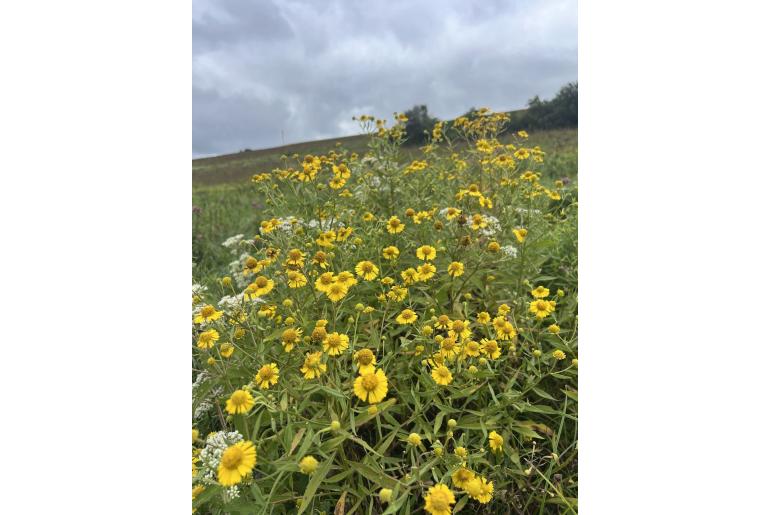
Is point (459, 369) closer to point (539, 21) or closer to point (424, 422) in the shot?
point (424, 422)

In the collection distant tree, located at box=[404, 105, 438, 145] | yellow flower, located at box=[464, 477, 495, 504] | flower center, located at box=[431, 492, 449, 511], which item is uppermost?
distant tree, located at box=[404, 105, 438, 145]

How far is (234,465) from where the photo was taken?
647 millimetres

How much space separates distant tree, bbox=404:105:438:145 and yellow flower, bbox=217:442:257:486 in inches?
71.3

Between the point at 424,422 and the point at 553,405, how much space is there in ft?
1.27

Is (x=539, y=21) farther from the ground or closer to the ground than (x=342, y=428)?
farther from the ground

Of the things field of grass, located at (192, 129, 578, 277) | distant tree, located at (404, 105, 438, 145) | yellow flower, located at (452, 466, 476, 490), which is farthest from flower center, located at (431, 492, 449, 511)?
distant tree, located at (404, 105, 438, 145)

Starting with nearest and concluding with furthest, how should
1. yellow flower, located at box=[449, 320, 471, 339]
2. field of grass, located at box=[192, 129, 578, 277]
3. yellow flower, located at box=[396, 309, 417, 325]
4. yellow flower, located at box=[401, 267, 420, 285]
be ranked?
yellow flower, located at box=[449, 320, 471, 339], yellow flower, located at box=[396, 309, 417, 325], yellow flower, located at box=[401, 267, 420, 285], field of grass, located at box=[192, 129, 578, 277]

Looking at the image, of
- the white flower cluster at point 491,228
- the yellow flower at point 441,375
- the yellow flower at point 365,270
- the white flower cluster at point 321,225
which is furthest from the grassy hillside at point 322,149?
the yellow flower at point 441,375

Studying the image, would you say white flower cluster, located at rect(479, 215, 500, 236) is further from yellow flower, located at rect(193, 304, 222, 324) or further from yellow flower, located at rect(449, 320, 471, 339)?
yellow flower, located at rect(193, 304, 222, 324)

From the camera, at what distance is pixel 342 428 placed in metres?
0.83

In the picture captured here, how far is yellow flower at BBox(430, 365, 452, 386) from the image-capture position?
0.87m
